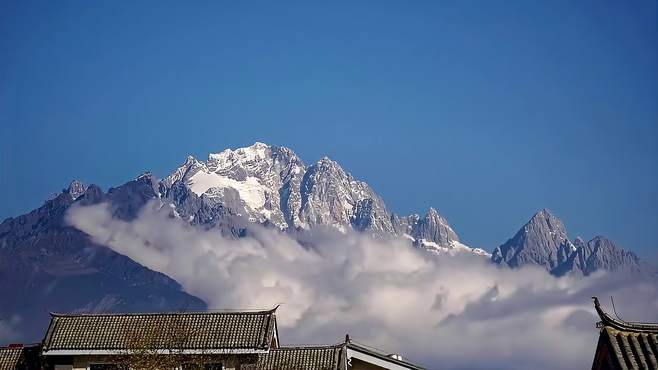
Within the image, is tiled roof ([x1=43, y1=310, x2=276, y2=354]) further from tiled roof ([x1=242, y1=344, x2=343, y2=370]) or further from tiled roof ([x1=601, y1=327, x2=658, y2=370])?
tiled roof ([x1=601, y1=327, x2=658, y2=370])

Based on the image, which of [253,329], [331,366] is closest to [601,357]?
[331,366]

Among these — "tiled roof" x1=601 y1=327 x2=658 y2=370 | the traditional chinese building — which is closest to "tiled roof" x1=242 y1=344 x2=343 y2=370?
the traditional chinese building

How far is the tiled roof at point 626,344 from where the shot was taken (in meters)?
39.3

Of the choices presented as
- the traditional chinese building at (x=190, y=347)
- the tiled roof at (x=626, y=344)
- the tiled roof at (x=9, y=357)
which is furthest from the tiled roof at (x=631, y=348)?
the tiled roof at (x=9, y=357)

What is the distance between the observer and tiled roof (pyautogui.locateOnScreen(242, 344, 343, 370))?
60.7m

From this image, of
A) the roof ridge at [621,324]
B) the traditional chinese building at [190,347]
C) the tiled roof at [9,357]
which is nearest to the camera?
the roof ridge at [621,324]

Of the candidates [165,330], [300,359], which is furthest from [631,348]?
[165,330]

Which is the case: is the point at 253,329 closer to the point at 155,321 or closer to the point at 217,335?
the point at 217,335

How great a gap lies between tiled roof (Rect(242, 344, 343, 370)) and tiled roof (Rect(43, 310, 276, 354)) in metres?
0.81

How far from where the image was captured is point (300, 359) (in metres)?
61.3

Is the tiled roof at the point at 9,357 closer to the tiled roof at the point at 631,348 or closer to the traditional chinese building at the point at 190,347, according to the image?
the traditional chinese building at the point at 190,347

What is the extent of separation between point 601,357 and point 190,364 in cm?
2654

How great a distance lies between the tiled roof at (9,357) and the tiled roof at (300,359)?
1379cm

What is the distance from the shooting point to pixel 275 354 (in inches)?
2426
